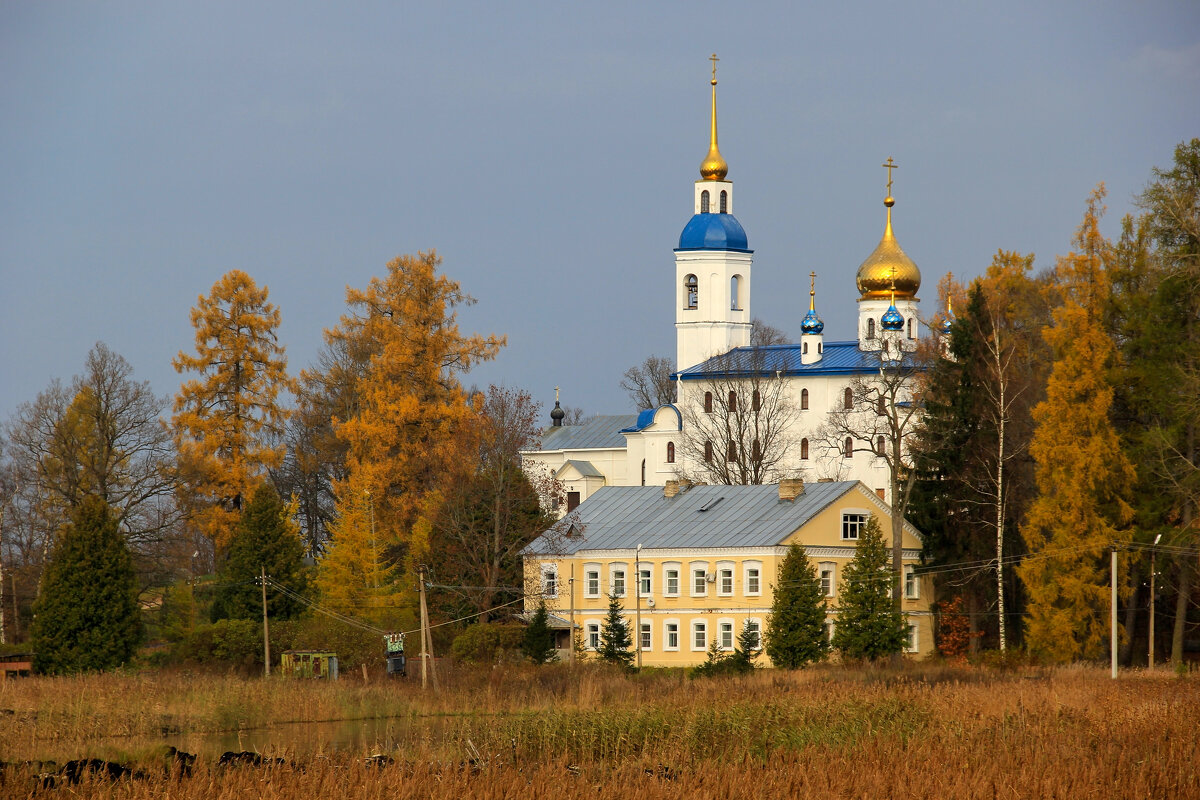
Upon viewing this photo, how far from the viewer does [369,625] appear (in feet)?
153

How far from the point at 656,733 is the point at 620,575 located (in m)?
24.3

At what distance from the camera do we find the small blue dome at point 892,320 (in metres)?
67.2

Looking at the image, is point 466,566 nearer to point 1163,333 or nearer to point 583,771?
point 1163,333

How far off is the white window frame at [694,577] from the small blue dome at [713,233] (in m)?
31.3

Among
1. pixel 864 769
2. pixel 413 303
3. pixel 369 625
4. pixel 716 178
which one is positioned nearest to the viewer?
pixel 864 769

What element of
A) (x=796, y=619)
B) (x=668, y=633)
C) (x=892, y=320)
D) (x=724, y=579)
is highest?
(x=892, y=320)

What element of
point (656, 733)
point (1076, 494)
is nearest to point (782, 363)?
point (1076, 494)

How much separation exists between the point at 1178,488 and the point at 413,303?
86.3 feet

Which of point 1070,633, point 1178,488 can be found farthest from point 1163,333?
point 1070,633

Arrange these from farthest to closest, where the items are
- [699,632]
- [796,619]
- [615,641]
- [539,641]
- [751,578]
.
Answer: [699,632]
[751,578]
[539,641]
[615,641]
[796,619]

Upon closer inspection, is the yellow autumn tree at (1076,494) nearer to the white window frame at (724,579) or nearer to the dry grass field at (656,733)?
the dry grass field at (656,733)

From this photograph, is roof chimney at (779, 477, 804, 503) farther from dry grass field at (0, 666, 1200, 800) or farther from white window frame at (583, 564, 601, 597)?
dry grass field at (0, 666, 1200, 800)

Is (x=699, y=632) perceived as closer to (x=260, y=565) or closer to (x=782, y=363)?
(x=260, y=565)

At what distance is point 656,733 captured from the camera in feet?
80.4
